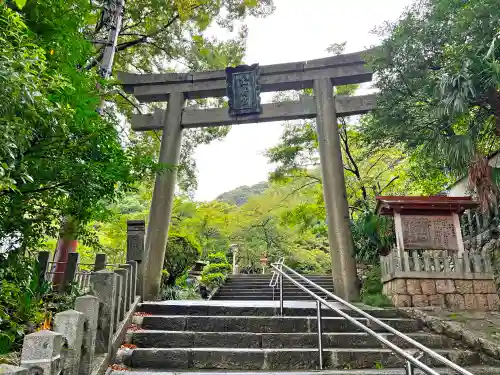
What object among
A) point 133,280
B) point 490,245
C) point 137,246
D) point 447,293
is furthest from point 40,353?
point 490,245

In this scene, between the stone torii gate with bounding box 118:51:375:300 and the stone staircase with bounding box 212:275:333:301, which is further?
the stone staircase with bounding box 212:275:333:301

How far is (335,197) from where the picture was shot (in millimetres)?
7602

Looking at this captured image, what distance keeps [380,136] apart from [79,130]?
6.39 m

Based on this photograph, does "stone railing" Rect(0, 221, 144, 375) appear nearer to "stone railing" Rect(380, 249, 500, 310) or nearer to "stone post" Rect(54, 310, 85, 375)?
"stone post" Rect(54, 310, 85, 375)

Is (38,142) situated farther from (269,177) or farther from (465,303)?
(269,177)

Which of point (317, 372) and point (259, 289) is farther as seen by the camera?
point (259, 289)

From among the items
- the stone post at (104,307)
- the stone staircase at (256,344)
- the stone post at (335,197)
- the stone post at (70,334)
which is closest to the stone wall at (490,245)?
the stone post at (335,197)

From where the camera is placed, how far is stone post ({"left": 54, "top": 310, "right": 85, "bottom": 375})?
252 cm

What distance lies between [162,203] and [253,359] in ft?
15.4

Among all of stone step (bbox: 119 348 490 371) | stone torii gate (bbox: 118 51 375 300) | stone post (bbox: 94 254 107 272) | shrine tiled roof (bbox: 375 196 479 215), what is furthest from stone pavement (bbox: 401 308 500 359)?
stone post (bbox: 94 254 107 272)

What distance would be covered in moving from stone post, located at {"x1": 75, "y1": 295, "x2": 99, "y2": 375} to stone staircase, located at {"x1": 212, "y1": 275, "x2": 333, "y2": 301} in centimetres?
648

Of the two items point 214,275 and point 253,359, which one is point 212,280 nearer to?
point 214,275

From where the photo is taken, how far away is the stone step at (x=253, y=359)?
3.80m

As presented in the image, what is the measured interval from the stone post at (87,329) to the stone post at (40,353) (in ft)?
2.77
